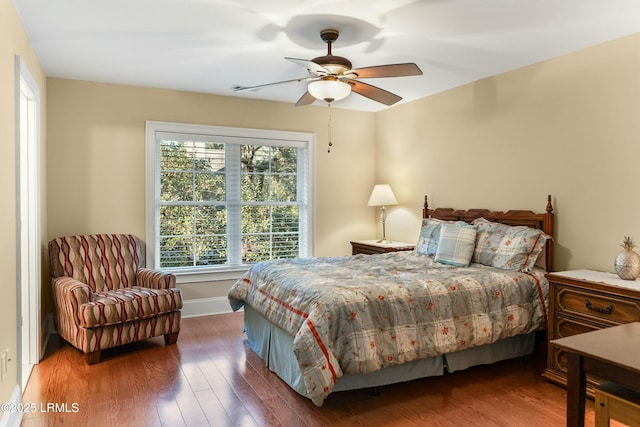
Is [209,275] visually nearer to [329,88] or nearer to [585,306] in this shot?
[329,88]

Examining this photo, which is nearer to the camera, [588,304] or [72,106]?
[588,304]

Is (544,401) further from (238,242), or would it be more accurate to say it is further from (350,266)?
(238,242)

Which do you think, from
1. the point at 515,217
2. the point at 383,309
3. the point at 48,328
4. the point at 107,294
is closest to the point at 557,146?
the point at 515,217

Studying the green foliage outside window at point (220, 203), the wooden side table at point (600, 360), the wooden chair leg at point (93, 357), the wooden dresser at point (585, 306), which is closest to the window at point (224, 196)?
the green foliage outside window at point (220, 203)

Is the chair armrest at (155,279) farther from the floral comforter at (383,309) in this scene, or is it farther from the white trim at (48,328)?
the white trim at (48,328)

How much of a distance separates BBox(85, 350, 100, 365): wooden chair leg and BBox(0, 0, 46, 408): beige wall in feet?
2.68

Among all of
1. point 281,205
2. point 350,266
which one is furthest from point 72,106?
point 350,266

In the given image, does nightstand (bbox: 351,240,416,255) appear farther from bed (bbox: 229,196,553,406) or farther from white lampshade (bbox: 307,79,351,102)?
white lampshade (bbox: 307,79,351,102)

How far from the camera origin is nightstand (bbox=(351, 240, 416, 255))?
493 cm

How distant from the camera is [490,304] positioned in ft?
10.3

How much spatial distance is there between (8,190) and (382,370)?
2462 mm

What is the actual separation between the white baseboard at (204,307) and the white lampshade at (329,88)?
2873 mm

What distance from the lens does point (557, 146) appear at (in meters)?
3.66

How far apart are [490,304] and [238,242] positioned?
118 inches
